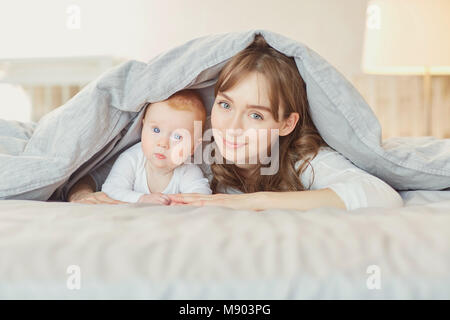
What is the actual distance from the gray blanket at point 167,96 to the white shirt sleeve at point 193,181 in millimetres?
167

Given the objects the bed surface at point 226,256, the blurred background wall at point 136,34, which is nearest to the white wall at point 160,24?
the blurred background wall at point 136,34

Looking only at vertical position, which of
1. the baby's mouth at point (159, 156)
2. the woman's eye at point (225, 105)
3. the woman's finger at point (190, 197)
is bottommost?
the woman's finger at point (190, 197)

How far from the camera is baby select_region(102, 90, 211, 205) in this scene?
994mm

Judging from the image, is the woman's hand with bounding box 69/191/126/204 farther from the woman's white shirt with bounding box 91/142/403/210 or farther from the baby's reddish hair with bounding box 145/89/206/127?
the baby's reddish hair with bounding box 145/89/206/127

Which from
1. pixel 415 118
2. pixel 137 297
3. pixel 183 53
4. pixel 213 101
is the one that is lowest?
pixel 415 118

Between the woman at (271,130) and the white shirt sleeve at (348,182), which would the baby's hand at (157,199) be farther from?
the white shirt sleeve at (348,182)

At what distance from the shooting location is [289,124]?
1.03 metres

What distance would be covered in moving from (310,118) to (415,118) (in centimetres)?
195

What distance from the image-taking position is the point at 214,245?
1.69 ft

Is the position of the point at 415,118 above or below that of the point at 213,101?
below

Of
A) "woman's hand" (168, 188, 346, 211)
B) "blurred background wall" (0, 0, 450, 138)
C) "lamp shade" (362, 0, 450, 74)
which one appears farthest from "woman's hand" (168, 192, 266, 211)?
"blurred background wall" (0, 0, 450, 138)

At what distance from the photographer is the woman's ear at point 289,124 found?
3.33ft
